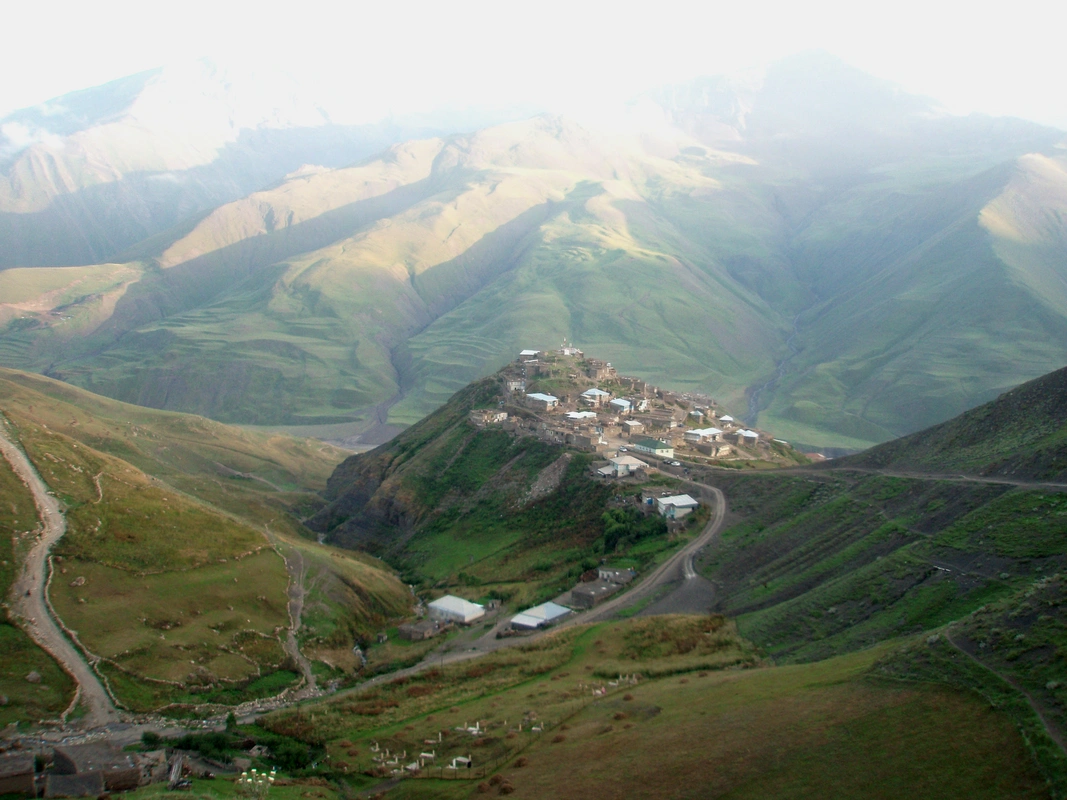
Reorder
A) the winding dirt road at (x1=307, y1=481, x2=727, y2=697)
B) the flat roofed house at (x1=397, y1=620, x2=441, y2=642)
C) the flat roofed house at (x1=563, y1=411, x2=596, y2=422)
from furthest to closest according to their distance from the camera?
1. the flat roofed house at (x1=563, y1=411, x2=596, y2=422)
2. the flat roofed house at (x1=397, y1=620, x2=441, y2=642)
3. the winding dirt road at (x1=307, y1=481, x2=727, y2=697)

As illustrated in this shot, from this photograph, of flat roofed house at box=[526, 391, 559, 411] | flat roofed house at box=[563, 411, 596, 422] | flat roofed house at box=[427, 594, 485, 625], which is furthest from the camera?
flat roofed house at box=[526, 391, 559, 411]

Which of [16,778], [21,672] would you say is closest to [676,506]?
[21,672]

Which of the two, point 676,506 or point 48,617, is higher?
point 48,617

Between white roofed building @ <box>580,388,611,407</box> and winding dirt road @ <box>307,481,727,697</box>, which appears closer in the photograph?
winding dirt road @ <box>307,481,727,697</box>

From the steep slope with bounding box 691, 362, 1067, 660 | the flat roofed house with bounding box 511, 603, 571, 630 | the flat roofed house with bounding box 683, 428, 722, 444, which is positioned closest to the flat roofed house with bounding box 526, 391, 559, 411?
the flat roofed house with bounding box 683, 428, 722, 444

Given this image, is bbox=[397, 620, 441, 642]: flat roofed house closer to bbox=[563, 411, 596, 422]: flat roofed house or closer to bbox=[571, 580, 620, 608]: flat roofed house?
Answer: bbox=[571, 580, 620, 608]: flat roofed house

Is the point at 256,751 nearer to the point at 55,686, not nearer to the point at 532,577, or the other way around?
the point at 55,686

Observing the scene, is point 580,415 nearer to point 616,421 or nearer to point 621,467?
point 616,421
